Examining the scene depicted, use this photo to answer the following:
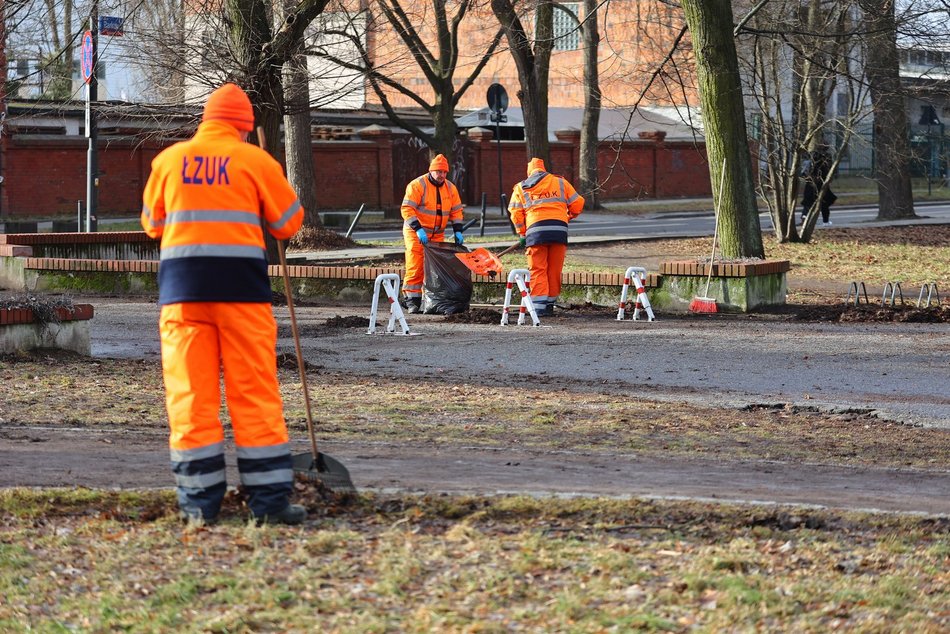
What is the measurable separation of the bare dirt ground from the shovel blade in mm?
263

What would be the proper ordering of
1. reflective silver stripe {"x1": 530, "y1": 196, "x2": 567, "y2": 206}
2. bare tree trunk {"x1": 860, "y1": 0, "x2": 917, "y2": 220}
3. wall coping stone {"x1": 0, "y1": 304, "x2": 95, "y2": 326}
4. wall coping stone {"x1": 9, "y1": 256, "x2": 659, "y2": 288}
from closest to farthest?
wall coping stone {"x1": 0, "y1": 304, "x2": 95, "y2": 326} < reflective silver stripe {"x1": 530, "y1": 196, "x2": 567, "y2": 206} < wall coping stone {"x1": 9, "y1": 256, "x2": 659, "y2": 288} < bare tree trunk {"x1": 860, "y1": 0, "x2": 917, "y2": 220}

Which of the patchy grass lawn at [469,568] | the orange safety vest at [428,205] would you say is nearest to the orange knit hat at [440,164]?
the orange safety vest at [428,205]

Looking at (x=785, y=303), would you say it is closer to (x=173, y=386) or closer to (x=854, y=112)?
(x=854, y=112)

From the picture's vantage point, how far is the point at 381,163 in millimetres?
39375

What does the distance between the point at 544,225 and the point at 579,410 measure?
19.1 feet

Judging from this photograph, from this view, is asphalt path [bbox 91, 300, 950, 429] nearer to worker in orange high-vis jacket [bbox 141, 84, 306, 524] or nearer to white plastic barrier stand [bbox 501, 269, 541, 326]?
white plastic barrier stand [bbox 501, 269, 541, 326]

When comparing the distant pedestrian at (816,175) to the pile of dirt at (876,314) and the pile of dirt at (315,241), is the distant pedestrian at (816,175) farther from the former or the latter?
the pile of dirt at (876,314)

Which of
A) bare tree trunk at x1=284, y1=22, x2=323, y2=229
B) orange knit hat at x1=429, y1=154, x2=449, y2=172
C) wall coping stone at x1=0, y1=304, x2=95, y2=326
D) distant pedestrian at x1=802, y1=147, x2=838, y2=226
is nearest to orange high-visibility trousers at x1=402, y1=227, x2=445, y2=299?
orange knit hat at x1=429, y1=154, x2=449, y2=172

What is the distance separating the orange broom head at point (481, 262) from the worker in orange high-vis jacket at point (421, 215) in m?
0.43

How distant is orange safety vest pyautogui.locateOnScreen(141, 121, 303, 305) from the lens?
5348 millimetres

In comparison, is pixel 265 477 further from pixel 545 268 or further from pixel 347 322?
pixel 545 268

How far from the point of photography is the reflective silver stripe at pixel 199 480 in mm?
5332

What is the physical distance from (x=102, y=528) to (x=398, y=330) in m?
7.74

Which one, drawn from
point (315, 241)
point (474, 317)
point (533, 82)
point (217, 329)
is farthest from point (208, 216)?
point (533, 82)
